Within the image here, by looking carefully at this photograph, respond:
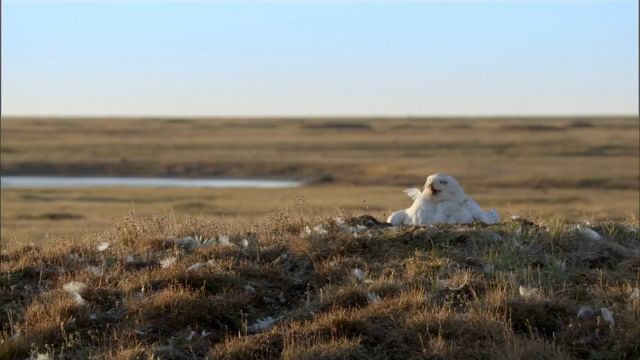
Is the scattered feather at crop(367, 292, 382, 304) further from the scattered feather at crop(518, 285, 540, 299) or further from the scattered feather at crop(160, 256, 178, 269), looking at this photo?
the scattered feather at crop(160, 256, 178, 269)

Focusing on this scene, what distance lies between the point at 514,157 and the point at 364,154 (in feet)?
40.9

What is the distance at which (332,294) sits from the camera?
278 inches

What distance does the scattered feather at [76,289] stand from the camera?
23.0 feet

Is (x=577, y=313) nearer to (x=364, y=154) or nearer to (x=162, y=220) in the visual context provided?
(x=162, y=220)

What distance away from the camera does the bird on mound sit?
9453 mm

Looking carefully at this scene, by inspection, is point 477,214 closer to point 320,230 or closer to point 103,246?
point 320,230

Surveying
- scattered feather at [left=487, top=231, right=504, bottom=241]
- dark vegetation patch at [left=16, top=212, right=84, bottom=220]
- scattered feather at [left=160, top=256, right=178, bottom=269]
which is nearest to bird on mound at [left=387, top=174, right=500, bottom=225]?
scattered feather at [left=487, top=231, right=504, bottom=241]

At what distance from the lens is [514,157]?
60.0 metres

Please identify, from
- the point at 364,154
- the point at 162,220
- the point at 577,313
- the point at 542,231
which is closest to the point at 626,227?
the point at 542,231

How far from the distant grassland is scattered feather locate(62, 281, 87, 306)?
9.46 meters

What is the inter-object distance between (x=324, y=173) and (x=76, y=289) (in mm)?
45763

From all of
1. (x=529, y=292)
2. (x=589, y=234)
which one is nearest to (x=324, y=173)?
(x=589, y=234)

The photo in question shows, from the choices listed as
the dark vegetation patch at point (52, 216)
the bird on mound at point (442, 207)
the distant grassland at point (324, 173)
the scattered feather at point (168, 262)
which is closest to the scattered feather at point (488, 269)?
the bird on mound at point (442, 207)

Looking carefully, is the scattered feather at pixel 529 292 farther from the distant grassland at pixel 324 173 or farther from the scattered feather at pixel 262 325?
the distant grassland at pixel 324 173
